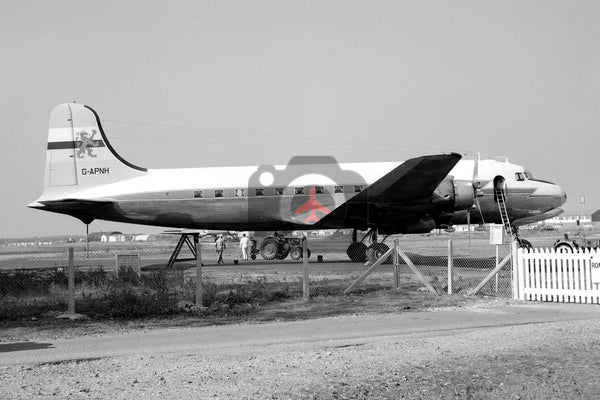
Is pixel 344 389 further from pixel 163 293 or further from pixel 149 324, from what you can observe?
pixel 163 293

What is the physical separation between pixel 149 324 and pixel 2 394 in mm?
6493

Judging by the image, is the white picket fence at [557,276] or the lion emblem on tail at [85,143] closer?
the white picket fence at [557,276]

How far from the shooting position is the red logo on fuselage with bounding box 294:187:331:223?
101 ft

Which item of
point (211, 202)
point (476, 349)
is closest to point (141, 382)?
point (476, 349)

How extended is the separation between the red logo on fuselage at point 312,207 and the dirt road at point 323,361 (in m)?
17.4

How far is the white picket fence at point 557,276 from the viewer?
1597cm

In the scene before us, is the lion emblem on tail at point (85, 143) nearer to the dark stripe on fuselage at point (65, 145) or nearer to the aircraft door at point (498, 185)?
the dark stripe on fuselage at point (65, 145)

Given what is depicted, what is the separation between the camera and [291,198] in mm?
30969

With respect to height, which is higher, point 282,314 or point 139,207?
point 139,207

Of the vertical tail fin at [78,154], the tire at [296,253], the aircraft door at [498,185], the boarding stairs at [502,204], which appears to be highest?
the vertical tail fin at [78,154]

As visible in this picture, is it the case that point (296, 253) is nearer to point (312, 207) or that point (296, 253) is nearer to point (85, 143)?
point (312, 207)

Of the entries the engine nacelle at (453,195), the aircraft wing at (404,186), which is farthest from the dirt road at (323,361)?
the engine nacelle at (453,195)

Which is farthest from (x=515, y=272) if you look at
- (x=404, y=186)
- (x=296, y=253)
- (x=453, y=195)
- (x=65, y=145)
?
(x=65, y=145)

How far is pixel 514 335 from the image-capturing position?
38.0 ft
